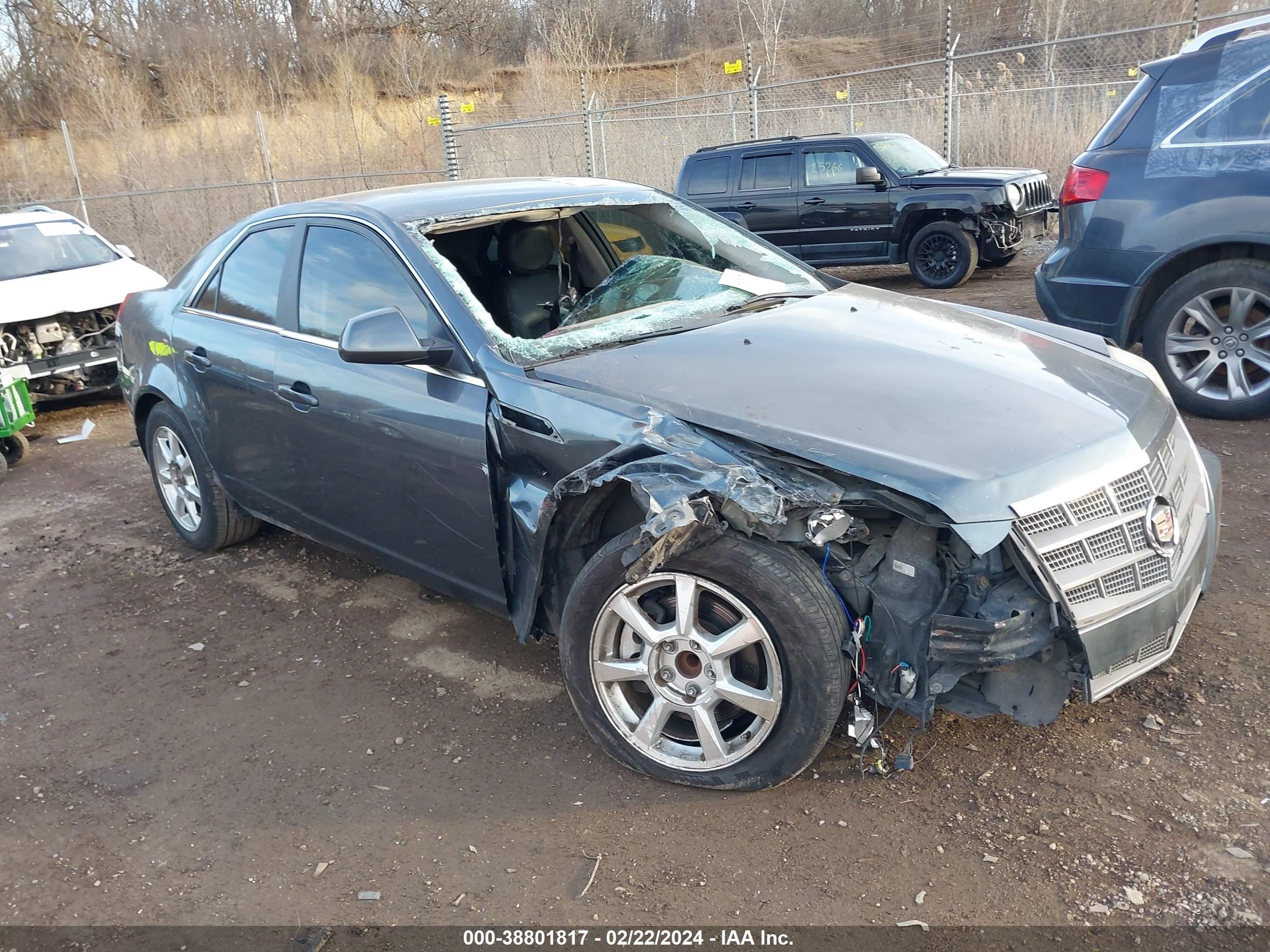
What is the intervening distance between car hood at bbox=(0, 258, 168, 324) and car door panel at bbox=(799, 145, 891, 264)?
23.2ft

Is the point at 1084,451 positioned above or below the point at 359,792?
above

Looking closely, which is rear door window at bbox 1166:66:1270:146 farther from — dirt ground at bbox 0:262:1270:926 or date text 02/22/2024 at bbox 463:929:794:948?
date text 02/22/2024 at bbox 463:929:794:948

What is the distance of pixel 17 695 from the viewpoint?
382 cm

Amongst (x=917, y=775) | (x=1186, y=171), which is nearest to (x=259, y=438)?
(x=917, y=775)

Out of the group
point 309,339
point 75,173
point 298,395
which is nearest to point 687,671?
point 298,395

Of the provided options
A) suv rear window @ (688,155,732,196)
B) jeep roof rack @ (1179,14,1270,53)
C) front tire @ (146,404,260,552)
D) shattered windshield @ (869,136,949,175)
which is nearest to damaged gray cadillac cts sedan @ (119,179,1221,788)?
front tire @ (146,404,260,552)

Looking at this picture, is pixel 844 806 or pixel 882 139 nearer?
pixel 844 806

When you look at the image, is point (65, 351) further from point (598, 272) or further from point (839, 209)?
point (839, 209)

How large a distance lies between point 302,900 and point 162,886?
0.44 m

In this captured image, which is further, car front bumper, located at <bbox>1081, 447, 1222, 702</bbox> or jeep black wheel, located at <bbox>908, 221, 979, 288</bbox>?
jeep black wheel, located at <bbox>908, 221, 979, 288</bbox>

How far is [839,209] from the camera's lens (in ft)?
36.7

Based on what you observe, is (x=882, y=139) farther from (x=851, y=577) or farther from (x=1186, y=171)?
(x=851, y=577)

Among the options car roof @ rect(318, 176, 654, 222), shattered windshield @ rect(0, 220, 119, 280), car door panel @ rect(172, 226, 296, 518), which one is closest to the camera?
car roof @ rect(318, 176, 654, 222)

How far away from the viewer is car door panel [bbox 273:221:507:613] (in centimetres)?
328
